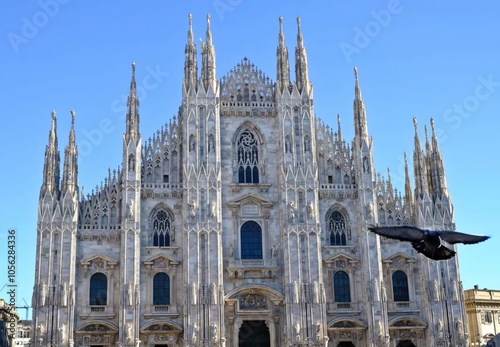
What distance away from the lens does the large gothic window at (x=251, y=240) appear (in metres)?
45.5

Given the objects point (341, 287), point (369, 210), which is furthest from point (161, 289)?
point (369, 210)

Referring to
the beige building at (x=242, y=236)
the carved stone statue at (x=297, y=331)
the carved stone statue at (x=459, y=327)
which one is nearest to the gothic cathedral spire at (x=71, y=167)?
the beige building at (x=242, y=236)

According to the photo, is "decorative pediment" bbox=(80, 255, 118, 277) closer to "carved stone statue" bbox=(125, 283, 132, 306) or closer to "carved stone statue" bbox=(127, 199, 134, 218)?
"carved stone statue" bbox=(125, 283, 132, 306)

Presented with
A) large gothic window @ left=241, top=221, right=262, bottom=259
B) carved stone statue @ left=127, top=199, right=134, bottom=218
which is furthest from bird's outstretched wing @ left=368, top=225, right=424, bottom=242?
carved stone statue @ left=127, top=199, right=134, bottom=218

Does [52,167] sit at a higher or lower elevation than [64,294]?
higher

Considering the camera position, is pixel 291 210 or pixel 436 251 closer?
pixel 436 251

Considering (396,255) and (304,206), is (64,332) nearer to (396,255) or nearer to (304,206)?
(304,206)

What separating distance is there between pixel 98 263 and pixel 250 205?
995 centimetres

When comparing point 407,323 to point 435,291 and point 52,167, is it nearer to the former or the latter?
point 435,291

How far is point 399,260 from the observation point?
4612cm

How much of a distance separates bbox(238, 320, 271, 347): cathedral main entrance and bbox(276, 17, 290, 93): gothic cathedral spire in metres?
14.9

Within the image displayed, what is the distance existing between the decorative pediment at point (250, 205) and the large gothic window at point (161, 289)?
5969 millimetres

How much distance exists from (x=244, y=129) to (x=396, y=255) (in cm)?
1259

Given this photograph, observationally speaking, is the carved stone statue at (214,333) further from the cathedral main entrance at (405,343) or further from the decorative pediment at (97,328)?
the cathedral main entrance at (405,343)
